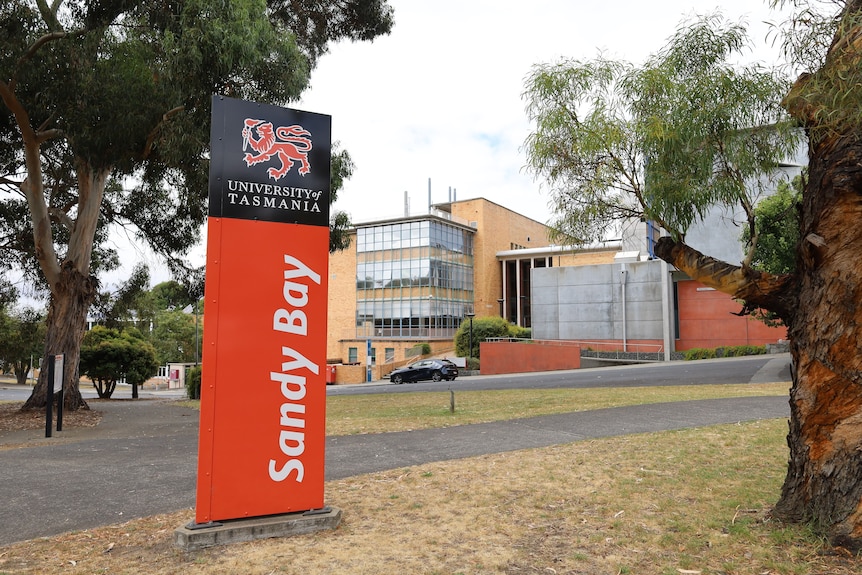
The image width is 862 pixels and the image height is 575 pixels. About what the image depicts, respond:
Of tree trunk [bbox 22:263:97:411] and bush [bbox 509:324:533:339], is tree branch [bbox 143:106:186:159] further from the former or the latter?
bush [bbox 509:324:533:339]

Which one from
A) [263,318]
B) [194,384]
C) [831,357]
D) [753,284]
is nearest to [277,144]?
[263,318]

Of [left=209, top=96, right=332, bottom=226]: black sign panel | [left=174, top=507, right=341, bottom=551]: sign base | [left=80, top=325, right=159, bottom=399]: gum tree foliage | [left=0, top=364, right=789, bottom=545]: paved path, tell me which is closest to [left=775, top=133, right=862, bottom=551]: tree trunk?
[left=174, top=507, right=341, bottom=551]: sign base

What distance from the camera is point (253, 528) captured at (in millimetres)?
4801

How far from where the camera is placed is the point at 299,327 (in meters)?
5.24

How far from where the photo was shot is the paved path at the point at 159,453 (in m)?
6.00

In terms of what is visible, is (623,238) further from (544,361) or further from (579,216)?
(544,361)

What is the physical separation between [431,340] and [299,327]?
43.8 metres

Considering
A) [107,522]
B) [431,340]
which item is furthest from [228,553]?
[431,340]

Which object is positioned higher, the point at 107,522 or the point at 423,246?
the point at 423,246

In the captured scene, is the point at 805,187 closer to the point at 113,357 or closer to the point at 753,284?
the point at 753,284

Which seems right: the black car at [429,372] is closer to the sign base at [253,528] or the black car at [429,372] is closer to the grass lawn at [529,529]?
the grass lawn at [529,529]

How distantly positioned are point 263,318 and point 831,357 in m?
4.57

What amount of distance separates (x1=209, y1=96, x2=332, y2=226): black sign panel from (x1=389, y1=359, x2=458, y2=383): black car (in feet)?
90.8

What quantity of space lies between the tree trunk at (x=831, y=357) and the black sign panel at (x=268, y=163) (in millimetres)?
4161
